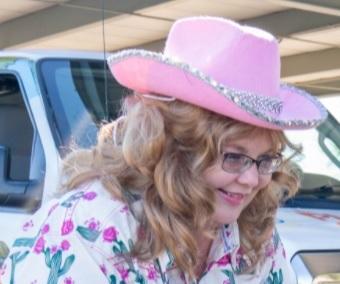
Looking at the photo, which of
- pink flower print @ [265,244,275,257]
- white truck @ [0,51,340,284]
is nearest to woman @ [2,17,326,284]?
pink flower print @ [265,244,275,257]

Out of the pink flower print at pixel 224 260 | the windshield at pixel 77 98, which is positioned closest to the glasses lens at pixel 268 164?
the pink flower print at pixel 224 260

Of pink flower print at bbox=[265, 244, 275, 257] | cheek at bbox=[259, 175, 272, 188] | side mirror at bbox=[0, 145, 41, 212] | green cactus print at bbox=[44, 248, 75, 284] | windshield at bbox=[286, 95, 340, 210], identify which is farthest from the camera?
windshield at bbox=[286, 95, 340, 210]

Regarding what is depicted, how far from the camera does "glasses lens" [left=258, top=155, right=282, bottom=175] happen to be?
2259 millimetres

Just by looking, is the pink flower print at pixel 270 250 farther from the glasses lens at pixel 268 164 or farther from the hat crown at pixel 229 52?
the hat crown at pixel 229 52

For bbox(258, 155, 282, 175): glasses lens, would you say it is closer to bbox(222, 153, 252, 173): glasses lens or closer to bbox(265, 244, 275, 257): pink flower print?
bbox(222, 153, 252, 173): glasses lens

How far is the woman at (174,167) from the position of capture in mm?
2129

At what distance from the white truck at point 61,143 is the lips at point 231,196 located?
4.13ft

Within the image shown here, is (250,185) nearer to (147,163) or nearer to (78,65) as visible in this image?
(147,163)

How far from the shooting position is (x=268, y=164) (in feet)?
7.46

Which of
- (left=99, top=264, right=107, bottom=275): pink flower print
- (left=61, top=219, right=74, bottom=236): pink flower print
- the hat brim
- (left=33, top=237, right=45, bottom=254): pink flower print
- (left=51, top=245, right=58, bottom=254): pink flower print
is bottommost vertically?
(left=99, top=264, right=107, bottom=275): pink flower print

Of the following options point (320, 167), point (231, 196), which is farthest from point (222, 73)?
point (320, 167)

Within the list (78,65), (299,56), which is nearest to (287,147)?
(78,65)

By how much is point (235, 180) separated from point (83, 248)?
0.38 metres

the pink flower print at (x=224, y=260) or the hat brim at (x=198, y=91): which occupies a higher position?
the hat brim at (x=198, y=91)
